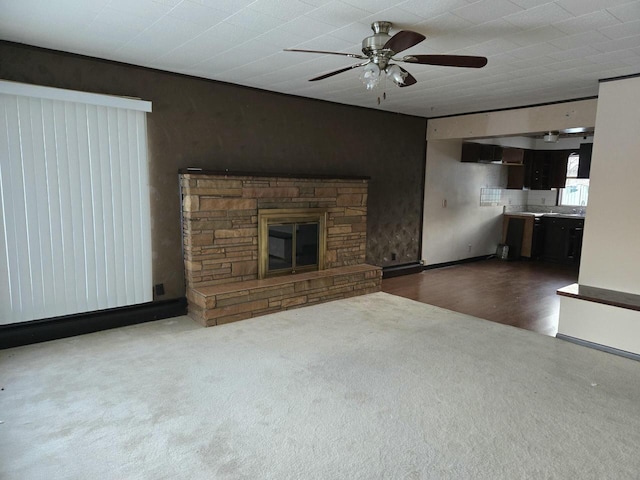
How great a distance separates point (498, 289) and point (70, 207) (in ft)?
16.8

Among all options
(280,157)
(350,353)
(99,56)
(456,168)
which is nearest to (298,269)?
(280,157)

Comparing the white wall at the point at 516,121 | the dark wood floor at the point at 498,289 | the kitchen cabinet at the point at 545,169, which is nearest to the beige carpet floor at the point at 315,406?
the dark wood floor at the point at 498,289

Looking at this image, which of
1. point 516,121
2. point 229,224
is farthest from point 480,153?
point 229,224

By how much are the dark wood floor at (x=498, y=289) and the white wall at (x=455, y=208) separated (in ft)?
1.12

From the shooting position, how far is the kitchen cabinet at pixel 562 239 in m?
7.53

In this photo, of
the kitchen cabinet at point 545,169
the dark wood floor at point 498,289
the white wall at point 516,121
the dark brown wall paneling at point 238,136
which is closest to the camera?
the dark brown wall paneling at point 238,136

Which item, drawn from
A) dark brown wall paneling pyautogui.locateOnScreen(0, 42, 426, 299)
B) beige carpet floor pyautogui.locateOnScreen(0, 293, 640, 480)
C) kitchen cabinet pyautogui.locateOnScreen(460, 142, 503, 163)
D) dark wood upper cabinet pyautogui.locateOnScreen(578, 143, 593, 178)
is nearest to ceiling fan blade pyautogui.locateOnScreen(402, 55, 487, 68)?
beige carpet floor pyautogui.locateOnScreen(0, 293, 640, 480)

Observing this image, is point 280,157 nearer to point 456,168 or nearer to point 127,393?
point 127,393

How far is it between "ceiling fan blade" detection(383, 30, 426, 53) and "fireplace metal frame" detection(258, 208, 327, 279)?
251 cm

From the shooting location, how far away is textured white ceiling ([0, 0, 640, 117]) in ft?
8.21

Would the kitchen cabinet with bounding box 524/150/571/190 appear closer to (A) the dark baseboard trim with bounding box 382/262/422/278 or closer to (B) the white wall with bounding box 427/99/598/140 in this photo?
(B) the white wall with bounding box 427/99/598/140

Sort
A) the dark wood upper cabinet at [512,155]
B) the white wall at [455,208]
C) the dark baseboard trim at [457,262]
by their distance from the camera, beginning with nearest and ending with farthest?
the white wall at [455,208]
the dark baseboard trim at [457,262]
the dark wood upper cabinet at [512,155]

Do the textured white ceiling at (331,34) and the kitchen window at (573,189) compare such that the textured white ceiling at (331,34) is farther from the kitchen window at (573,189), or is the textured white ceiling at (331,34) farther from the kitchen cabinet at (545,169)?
the kitchen window at (573,189)

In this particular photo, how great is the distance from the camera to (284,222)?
473 centimetres
